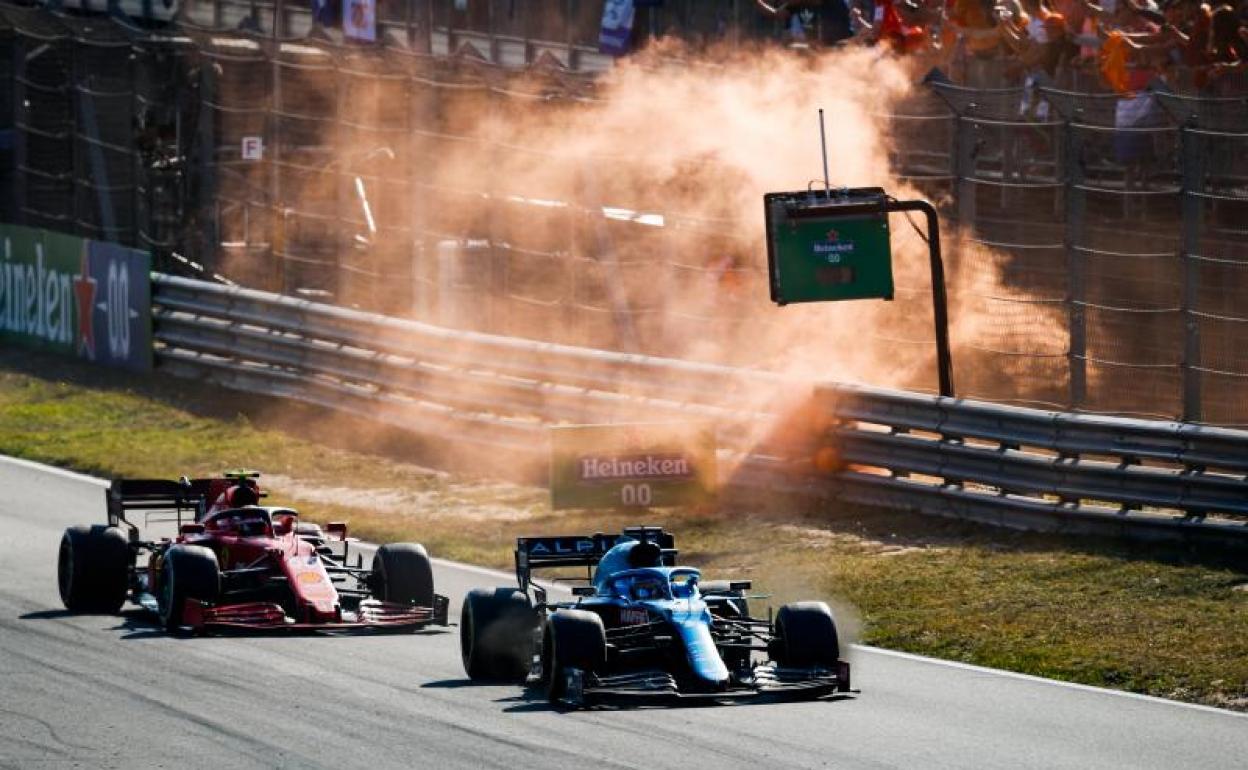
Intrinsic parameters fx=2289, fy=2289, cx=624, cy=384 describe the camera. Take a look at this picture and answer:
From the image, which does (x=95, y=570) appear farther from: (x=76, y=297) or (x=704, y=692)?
(x=76, y=297)

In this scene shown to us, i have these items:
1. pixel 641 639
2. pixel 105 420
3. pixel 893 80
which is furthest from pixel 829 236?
pixel 105 420

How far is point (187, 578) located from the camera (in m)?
14.8

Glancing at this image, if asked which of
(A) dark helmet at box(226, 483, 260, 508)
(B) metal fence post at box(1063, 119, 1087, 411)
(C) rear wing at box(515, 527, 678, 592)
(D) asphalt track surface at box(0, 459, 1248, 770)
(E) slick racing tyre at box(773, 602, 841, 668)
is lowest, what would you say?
(D) asphalt track surface at box(0, 459, 1248, 770)

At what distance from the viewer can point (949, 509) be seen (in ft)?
64.3

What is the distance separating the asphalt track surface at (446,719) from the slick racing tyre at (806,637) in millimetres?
260

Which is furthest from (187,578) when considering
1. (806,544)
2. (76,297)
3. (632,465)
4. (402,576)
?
(76,297)

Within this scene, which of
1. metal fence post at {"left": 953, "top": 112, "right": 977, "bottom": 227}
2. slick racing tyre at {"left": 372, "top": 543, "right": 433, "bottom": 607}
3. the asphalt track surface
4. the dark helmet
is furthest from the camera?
metal fence post at {"left": 953, "top": 112, "right": 977, "bottom": 227}

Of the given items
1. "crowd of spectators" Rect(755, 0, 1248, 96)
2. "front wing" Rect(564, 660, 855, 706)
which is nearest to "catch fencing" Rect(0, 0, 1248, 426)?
"crowd of spectators" Rect(755, 0, 1248, 96)

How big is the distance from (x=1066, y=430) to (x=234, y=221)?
13.9 meters

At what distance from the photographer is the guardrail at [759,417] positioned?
59.1ft

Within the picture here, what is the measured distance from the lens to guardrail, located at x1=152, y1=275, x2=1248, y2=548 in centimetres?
1800

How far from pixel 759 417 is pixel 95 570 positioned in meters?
7.32

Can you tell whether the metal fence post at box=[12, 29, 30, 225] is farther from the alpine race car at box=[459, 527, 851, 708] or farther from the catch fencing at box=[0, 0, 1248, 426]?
the alpine race car at box=[459, 527, 851, 708]

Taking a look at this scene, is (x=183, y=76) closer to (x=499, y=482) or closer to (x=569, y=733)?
(x=499, y=482)
